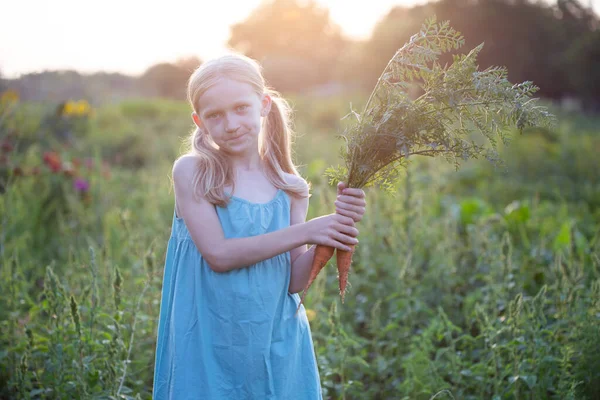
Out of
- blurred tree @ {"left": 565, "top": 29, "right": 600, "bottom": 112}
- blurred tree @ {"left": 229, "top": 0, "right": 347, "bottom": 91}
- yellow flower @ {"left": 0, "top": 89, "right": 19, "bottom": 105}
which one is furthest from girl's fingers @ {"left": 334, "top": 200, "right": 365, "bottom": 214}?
blurred tree @ {"left": 229, "top": 0, "right": 347, "bottom": 91}

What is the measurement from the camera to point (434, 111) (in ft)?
5.99

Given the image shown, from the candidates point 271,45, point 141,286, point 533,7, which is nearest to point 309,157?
point 141,286

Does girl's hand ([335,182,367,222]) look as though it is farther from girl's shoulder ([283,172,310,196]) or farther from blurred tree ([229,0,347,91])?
blurred tree ([229,0,347,91])

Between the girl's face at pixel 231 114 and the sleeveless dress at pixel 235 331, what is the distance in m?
0.22

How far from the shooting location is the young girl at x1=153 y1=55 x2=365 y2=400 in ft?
6.12

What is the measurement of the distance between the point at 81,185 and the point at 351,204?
4.54 m

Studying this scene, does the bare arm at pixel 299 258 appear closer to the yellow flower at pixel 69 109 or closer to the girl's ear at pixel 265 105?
the girl's ear at pixel 265 105

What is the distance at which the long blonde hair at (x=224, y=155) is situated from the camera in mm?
1921

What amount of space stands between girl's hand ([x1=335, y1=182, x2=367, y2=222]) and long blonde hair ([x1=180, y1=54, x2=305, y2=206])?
0.28 meters

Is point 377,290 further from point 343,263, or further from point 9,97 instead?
point 9,97

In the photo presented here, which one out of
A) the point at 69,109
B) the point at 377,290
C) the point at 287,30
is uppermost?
the point at 287,30

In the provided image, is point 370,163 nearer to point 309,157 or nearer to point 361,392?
point 361,392

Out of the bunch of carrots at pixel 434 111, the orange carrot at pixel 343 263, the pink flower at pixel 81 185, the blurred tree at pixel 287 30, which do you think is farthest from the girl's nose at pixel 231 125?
the blurred tree at pixel 287 30

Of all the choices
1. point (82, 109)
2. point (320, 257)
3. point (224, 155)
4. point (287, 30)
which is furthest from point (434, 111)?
point (287, 30)
